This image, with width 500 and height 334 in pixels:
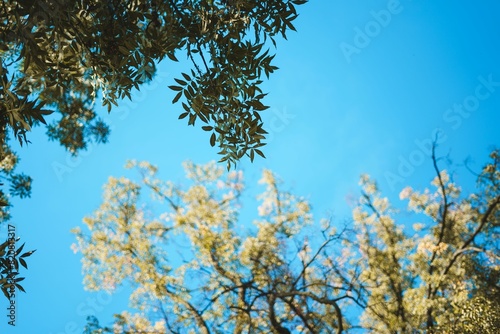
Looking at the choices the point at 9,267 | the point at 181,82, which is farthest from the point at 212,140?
the point at 9,267

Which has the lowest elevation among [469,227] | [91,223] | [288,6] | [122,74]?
[122,74]

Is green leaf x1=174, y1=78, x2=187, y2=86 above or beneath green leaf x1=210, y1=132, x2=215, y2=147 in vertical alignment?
above

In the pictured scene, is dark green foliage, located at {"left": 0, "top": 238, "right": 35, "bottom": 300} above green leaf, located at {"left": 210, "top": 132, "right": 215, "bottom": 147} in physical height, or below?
below

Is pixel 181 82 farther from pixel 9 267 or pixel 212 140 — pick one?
pixel 9 267

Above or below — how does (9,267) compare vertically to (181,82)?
below

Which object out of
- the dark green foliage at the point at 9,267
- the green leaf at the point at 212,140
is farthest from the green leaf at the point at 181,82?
the dark green foliage at the point at 9,267

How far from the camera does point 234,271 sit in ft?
45.9

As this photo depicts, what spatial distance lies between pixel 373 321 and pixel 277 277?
5.33 meters

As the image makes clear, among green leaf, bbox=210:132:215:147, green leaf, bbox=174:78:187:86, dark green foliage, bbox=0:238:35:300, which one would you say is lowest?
dark green foliage, bbox=0:238:35:300

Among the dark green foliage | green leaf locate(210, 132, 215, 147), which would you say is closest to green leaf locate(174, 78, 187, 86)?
green leaf locate(210, 132, 215, 147)

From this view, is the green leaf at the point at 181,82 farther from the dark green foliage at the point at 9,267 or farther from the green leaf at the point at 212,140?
the dark green foliage at the point at 9,267

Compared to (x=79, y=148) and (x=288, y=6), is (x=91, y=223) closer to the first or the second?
(x=79, y=148)

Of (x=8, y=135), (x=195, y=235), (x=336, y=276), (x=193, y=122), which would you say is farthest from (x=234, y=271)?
(x=193, y=122)

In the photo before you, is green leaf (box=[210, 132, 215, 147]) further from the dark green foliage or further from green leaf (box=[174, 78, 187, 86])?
the dark green foliage
